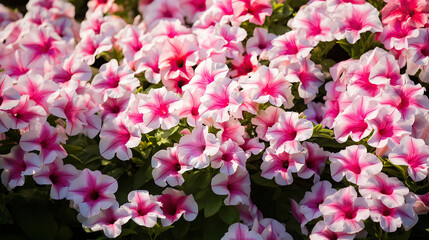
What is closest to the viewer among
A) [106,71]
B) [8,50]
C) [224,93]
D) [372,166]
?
[372,166]

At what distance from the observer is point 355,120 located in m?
1.67

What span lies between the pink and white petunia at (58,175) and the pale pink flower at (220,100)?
0.50m

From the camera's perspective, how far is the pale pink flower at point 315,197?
5.49 ft

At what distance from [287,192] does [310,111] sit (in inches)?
12.0

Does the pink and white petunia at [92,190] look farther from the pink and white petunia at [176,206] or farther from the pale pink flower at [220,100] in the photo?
the pale pink flower at [220,100]

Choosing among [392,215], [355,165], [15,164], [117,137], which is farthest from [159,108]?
[392,215]

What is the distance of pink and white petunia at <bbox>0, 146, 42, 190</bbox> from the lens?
1.75 meters

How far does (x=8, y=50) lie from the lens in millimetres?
2131

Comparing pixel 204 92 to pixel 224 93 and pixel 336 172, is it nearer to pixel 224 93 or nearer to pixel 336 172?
pixel 224 93

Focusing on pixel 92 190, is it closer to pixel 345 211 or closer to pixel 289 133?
pixel 289 133

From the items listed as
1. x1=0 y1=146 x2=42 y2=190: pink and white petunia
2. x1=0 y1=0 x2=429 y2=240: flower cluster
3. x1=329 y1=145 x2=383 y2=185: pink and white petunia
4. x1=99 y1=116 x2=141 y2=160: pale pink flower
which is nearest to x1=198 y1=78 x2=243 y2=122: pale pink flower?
x1=0 y1=0 x2=429 y2=240: flower cluster

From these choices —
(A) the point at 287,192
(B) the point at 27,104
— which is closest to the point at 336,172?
(A) the point at 287,192

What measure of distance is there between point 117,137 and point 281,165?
55 centimetres

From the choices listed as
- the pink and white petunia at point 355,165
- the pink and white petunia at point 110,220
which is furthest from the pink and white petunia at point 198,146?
the pink and white petunia at point 355,165
